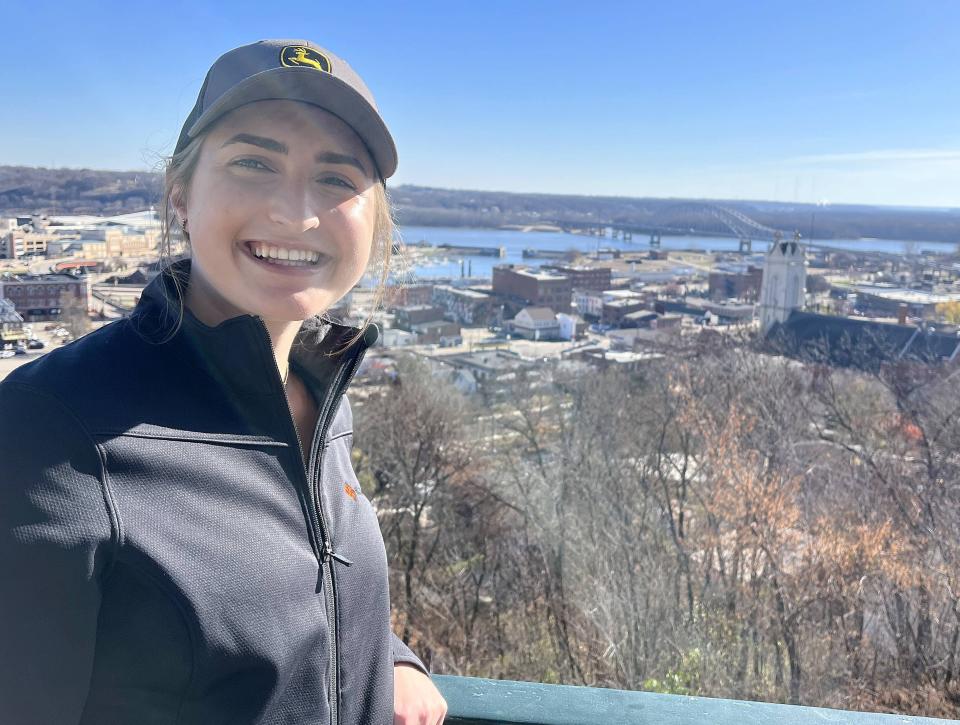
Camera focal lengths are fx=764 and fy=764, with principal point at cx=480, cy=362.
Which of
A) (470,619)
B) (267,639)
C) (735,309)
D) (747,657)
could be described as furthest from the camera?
(735,309)

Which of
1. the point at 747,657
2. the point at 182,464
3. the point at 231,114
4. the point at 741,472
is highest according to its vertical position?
the point at 231,114

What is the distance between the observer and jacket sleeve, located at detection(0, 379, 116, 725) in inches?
34.1

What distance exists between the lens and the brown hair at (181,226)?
1.22m

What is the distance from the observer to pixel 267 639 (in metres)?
1.07

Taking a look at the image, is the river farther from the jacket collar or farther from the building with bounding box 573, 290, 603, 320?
the jacket collar

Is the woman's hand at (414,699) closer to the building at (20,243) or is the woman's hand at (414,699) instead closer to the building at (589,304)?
the building at (20,243)

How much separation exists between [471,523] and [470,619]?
2388mm

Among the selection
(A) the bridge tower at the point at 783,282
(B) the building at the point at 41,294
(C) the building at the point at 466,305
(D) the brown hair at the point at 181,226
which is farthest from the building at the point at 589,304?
(D) the brown hair at the point at 181,226

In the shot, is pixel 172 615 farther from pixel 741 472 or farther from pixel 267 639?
pixel 741 472

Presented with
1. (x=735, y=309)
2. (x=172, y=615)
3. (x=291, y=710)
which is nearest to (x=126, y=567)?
(x=172, y=615)

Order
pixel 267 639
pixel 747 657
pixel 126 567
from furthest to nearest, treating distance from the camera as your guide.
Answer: pixel 747 657 < pixel 267 639 < pixel 126 567

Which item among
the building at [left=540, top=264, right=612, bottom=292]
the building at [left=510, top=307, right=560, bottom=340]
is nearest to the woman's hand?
the building at [left=510, top=307, right=560, bottom=340]

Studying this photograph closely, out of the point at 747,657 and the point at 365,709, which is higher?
the point at 365,709

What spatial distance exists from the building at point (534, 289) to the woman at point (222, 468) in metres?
42.5
